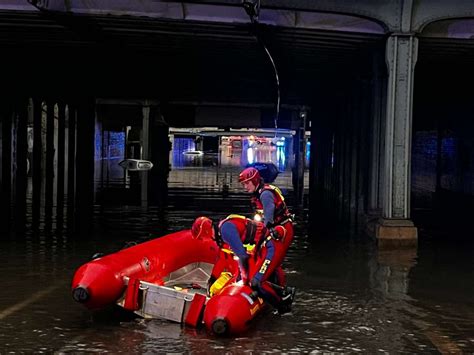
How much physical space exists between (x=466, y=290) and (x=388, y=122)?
512 cm

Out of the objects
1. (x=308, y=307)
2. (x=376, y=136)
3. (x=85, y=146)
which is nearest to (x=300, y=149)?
(x=85, y=146)

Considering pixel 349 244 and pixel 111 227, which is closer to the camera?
pixel 349 244

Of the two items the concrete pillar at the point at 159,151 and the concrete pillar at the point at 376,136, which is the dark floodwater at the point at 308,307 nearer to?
the concrete pillar at the point at 376,136

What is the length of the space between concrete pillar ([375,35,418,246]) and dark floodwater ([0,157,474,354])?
1.67ft

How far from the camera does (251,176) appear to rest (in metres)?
8.17

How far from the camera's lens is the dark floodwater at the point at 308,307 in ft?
24.0

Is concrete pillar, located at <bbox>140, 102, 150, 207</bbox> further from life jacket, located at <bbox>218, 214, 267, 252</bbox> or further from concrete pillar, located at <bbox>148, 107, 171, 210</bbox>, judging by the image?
life jacket, located at <bbox>218, 214, 267, 252</bbox>

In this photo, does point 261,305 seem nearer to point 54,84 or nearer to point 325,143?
point 54,84

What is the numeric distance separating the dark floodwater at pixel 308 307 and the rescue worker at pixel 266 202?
45.7 inches

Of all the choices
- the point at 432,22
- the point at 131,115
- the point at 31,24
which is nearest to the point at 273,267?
the point at 432,22

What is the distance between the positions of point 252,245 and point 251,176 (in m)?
0.84

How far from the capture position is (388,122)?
14797 mm

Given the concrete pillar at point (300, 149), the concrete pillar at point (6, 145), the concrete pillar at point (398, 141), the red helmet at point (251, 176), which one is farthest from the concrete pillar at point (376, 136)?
the concrete pillar at point (300, 149)

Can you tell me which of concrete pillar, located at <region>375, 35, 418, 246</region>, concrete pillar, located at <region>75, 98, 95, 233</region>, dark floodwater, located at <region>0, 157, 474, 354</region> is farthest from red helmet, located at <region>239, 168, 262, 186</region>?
concrete pillar, located at <region>75, 98, 95, 233</region>
